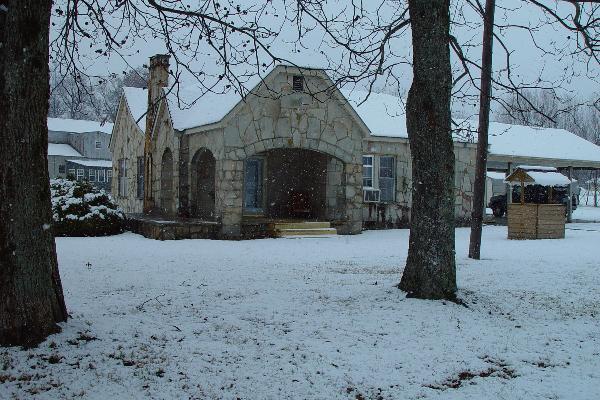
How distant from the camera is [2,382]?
13.5 feet

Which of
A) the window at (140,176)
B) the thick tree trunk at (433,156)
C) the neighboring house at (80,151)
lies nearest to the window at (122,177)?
the window at (140,176)

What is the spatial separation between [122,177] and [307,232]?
38.2ft

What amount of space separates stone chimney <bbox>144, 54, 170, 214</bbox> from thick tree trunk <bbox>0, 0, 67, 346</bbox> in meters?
14.8

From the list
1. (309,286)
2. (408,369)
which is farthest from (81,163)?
(408,369)

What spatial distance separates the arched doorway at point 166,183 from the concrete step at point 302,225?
15.9ft

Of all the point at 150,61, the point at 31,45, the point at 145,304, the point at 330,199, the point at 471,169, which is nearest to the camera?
the point at 31,45

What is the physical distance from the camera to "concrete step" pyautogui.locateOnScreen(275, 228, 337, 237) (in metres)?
16.3

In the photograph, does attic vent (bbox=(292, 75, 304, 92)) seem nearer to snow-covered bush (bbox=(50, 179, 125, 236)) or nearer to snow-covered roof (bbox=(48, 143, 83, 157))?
snow-covered bush (bbox=(50, 179, 125, 236))

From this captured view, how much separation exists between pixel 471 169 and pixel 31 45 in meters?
19.8

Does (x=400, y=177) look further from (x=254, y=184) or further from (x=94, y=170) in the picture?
(x=94, y=170)

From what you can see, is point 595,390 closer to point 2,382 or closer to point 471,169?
point 2,382

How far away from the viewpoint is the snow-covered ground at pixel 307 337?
4266mm

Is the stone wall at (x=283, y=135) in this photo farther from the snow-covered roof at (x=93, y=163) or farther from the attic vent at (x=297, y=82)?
the snow-covered roof at (x=93, y=163)

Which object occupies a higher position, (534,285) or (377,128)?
(377,128)
